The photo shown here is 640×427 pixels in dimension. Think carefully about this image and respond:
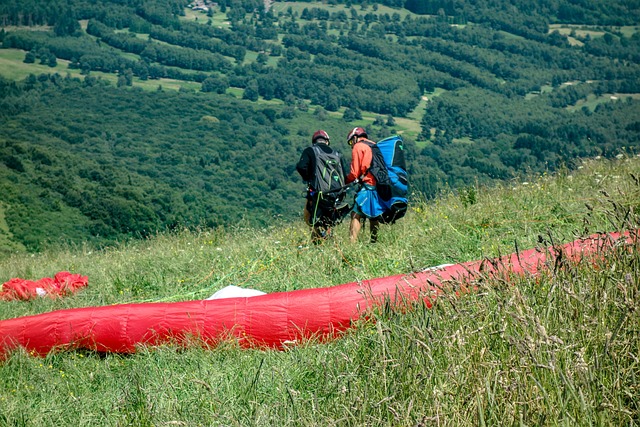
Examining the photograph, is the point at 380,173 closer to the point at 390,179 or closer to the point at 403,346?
the point at 390,179

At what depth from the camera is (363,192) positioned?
9.18 metres

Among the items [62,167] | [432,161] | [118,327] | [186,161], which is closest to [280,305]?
[118,327]

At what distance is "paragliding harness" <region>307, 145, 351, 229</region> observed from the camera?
32.1 feet

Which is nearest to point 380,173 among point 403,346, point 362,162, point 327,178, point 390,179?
point 390,179

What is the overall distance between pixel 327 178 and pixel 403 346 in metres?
6.42

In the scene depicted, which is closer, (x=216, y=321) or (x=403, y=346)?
(x=403, y=346)

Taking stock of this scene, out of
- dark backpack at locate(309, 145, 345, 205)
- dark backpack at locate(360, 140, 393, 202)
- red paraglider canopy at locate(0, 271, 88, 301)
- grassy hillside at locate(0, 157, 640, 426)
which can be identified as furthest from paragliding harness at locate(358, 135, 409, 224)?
red paraglider canopy at locate(0, 271, 88, 301)

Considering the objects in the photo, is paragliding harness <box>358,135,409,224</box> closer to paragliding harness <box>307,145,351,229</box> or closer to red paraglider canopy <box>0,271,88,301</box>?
paragliding harness <box>307,145,351,229</box>

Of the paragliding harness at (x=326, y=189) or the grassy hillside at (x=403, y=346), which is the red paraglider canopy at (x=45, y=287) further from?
the paragliding harness at (x=326, y=189)

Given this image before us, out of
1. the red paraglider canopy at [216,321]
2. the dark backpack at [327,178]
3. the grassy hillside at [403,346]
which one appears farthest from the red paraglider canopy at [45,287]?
the dark backpack at [327,178]

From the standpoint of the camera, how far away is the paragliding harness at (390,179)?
9.08m

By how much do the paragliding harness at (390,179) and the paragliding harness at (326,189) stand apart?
643 millimetres

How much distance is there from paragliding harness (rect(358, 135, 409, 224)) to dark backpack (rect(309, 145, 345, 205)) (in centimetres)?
63

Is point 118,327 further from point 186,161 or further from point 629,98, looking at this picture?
point 629,98
